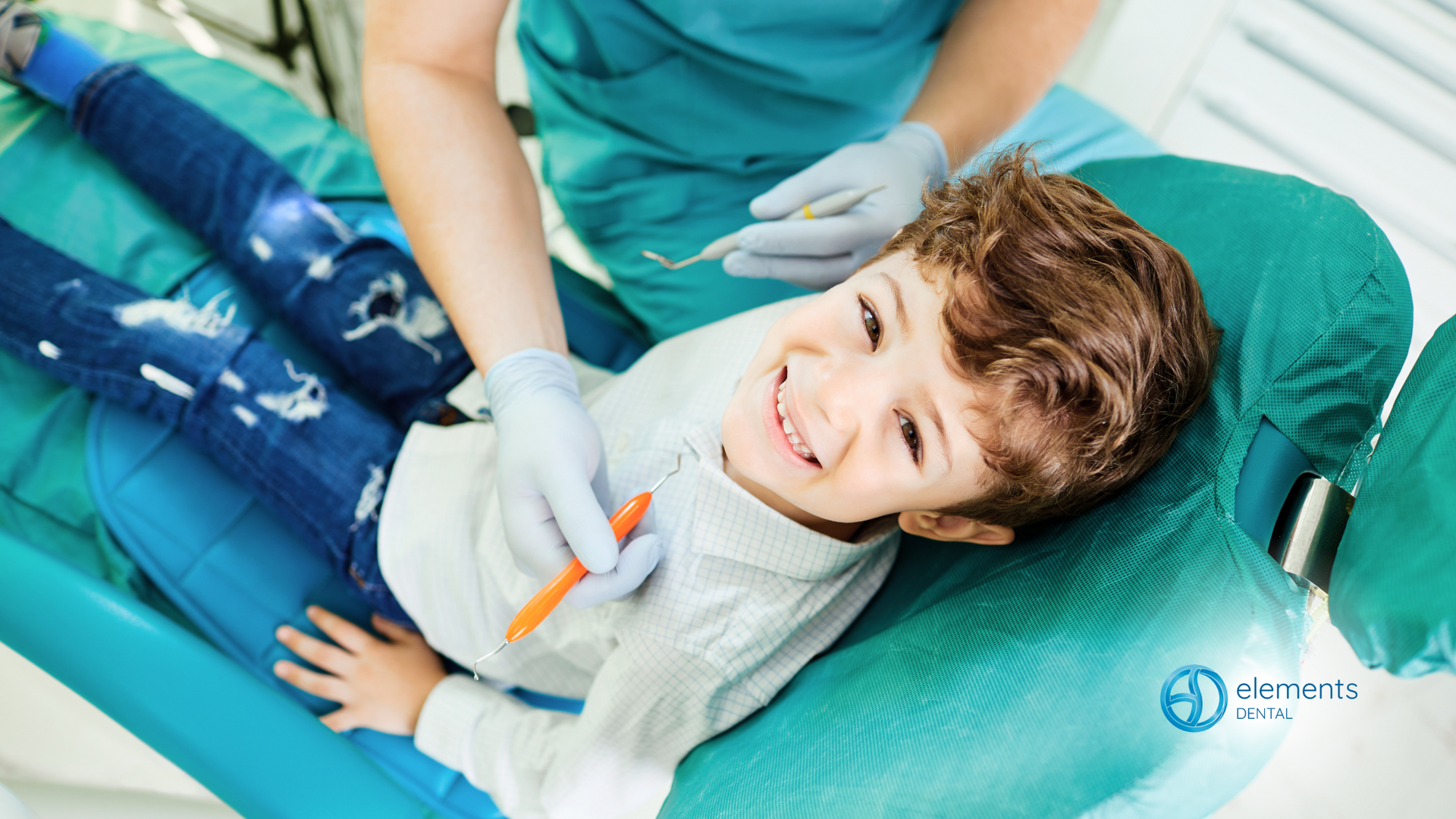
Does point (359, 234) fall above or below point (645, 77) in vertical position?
below

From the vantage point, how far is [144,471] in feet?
3.74

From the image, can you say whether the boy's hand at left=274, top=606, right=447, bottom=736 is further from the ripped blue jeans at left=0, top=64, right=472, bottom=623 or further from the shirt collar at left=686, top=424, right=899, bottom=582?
the shirt collar at left=686, top=424, right=899, bottom=582

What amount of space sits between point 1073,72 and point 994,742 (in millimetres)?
2064

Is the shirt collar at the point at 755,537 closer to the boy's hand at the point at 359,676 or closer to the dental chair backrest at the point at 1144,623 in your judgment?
the dental chair backrest at the point at 1144,623

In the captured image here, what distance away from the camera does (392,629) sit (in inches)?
45.7

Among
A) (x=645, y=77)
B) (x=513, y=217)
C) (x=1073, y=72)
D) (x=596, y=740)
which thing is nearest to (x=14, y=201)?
(x=513, y=217)

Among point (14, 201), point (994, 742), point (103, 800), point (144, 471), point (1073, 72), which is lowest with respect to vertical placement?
point (103, 800)

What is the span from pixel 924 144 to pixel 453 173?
61cm

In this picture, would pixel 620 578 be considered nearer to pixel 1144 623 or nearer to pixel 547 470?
pixel 547 470

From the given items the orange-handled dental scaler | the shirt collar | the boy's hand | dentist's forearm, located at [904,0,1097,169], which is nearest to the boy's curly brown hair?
the shirt collar

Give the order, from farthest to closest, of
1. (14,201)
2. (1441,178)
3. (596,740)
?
(1441,178) < (14,201) < (596,740)

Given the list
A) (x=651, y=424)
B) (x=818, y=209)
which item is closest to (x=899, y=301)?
(x=818, y=209)

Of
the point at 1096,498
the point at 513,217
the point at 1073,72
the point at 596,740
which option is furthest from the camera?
the point at 1073,72

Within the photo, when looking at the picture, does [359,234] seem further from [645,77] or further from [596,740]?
[596,740]
